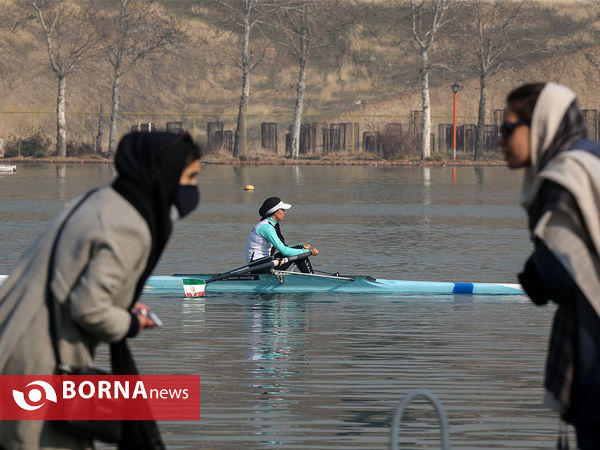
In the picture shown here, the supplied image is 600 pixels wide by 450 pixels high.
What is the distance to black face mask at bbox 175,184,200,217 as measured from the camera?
4.47 meters

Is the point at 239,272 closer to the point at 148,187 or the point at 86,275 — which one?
the point at 148,187

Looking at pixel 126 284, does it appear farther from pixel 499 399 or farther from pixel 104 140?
pixel 104 140

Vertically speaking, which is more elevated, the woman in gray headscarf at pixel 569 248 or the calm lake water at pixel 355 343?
the woman in gray headscarf at pixel 569 248

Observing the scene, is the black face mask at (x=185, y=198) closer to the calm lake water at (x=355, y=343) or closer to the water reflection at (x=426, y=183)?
the calm lake water at (x=355, y=343)

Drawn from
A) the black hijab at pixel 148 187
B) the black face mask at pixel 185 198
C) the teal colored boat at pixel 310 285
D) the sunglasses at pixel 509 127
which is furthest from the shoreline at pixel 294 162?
the sunglasses at pixel 509 127

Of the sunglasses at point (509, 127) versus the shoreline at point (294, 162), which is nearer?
the sunglasses at point (509, 127)

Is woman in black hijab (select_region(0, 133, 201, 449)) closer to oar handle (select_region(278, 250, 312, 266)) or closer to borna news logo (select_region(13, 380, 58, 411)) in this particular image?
borna news logo (select_region(13, 380, 58, 411))

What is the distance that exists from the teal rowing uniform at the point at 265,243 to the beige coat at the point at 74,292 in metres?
10.7

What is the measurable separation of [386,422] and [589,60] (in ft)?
281

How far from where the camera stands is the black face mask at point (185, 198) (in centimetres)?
447

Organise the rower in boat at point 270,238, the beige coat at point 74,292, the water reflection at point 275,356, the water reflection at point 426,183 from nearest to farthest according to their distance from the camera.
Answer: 1. the beige coat at point 74,292
2. the water reflection at point 275,356
3. the rower in boat at point 270,238
4. the water reflection at point 426,183

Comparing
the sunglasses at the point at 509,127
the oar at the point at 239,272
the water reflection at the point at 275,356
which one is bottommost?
the water reflection at the point at 275,356

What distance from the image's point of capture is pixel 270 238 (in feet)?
49.4

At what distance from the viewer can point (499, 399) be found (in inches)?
344
